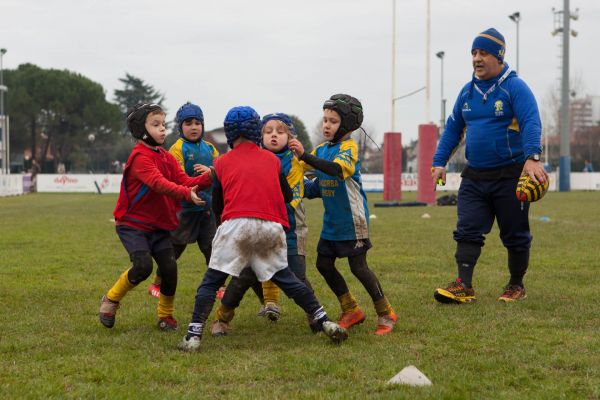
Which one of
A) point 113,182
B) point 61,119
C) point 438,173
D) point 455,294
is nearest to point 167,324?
point 455,294

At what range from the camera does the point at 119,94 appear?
9575 cm

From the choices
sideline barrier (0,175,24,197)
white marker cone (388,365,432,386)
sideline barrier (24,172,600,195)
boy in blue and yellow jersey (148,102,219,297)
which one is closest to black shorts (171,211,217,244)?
boy in blue and yellow jersey (148,102,219,297)

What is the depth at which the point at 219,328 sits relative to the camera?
549 centimetres

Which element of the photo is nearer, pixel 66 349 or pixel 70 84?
pixel 66 349

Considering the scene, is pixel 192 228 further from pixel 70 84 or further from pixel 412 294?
pixel 70 84

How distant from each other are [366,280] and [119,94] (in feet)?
307

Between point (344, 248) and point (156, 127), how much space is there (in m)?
1.60

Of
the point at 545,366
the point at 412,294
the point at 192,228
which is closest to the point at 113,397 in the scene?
the point at 545,366

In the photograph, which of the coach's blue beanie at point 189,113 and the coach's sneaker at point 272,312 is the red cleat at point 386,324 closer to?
the coach's sneaker at point 272,312

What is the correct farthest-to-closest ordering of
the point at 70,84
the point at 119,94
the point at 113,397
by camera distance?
the point at 119,94
the point at 70,84
the point at 113,397

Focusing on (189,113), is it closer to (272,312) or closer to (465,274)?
(272,312)

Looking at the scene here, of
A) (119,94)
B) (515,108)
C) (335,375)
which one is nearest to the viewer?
(335,375)

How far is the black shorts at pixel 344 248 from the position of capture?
18.5 feet

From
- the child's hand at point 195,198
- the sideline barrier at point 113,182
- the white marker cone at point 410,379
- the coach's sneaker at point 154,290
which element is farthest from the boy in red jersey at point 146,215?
the sideline barrier at point 113,182
